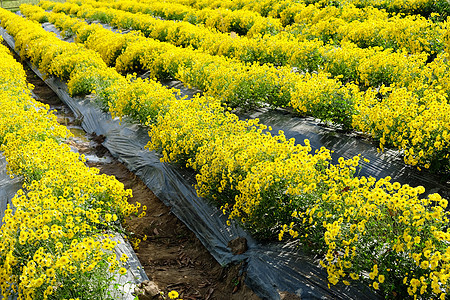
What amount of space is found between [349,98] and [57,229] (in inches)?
173

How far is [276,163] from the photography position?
13.2 feet

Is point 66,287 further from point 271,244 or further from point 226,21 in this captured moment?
point 226,21

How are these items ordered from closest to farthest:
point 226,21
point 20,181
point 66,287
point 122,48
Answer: point 66,287 → point 20,181 → point 122,48 → point 226,21

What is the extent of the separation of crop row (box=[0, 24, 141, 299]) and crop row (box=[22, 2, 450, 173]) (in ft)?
10.3

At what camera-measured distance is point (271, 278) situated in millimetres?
3920

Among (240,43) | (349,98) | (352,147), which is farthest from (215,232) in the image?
(240,43)

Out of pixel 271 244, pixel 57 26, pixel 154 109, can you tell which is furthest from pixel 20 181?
pixel 57 26

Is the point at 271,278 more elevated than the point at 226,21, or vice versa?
the point at 226,21

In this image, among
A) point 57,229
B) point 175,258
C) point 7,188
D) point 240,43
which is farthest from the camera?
point 240,43

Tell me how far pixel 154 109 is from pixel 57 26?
15897 mm

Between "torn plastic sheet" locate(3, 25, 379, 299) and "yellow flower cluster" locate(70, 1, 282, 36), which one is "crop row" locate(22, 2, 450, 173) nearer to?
"torn plastic sheet" locate(3, 25, 379, 299)

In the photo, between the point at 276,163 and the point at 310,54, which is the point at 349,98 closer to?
the point at 276,163

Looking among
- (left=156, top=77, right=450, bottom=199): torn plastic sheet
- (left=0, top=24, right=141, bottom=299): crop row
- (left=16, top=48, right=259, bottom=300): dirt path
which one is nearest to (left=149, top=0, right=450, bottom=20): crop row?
(left=156, top=77, right=450, bottom=199): torn plastic sheet

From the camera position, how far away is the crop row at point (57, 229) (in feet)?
10.5
